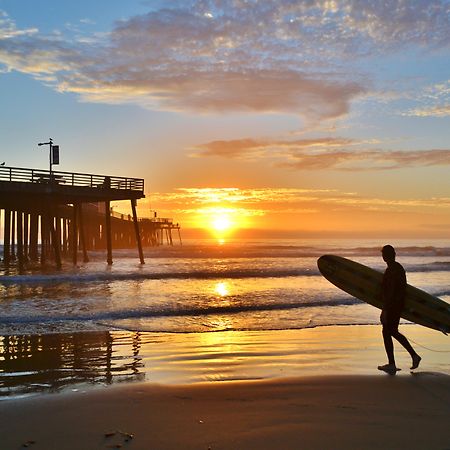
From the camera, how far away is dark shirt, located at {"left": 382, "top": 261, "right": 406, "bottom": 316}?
650 cm

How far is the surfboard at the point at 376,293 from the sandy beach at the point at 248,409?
4.03 ft

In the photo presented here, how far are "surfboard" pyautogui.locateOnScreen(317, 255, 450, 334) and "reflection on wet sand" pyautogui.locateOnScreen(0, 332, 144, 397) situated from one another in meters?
3.88

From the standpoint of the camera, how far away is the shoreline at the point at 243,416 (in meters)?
3.88

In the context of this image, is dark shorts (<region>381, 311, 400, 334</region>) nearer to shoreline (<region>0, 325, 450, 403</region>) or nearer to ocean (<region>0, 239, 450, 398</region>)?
shoreline (<region>0, 325, 450, 403</region>)

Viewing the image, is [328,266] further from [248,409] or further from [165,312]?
[248,409]

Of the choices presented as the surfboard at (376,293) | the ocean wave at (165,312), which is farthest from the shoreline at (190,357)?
the ocean wave at (165,312)

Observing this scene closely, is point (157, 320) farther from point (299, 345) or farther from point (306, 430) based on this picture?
point (306, 430)

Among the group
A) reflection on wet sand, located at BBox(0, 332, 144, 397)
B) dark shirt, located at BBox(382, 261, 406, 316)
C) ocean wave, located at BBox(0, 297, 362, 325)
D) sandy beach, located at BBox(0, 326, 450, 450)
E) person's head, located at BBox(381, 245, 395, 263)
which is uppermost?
person's head, located at BBox(381, 245, 395, 263)

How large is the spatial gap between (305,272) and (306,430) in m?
23.6

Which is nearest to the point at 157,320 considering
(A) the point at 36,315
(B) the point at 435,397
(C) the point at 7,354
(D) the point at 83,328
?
(D) the point at 83,328

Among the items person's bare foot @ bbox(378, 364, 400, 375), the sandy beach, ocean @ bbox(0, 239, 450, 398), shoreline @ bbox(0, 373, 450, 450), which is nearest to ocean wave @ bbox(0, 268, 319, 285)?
ocean @ bbox(0, 239, 450, 398)

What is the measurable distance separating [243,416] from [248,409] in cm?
21

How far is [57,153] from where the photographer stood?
32219 millimetres

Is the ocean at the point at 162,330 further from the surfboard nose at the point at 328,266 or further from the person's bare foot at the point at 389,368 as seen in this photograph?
the surfboard nose at the point at 328,266
